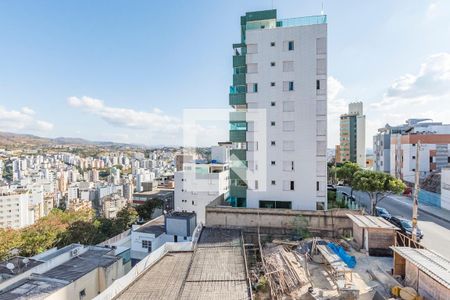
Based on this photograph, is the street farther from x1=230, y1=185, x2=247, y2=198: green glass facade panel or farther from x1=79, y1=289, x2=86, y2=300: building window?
x1=79, y1=289, x2=86, y2=300: building window

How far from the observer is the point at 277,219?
16.1 meters

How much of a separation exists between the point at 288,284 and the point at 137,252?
607 inches

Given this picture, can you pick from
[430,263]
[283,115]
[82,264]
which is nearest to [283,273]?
[430,263]

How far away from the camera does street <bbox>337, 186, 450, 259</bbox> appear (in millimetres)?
15457

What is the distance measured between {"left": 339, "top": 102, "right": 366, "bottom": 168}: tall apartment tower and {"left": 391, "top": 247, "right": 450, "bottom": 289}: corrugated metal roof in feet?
200

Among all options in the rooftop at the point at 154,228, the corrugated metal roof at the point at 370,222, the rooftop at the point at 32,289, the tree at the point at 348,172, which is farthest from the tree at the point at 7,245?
the tree at the point at 348,172

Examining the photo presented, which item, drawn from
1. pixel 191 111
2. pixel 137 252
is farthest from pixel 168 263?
pixel 191 111

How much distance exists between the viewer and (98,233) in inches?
1222

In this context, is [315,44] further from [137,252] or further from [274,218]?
[137,252]

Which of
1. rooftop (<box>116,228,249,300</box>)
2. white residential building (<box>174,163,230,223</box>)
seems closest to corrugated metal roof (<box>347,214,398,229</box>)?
rooftop (<box>116,228,249,300</box>)

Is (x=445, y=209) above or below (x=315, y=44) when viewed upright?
below

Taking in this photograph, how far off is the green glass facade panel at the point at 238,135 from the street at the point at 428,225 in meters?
13.7

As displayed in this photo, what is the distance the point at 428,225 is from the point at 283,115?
14.9 metres

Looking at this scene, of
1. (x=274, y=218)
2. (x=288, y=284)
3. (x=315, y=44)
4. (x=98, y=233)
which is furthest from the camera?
(x=98, y=233)
